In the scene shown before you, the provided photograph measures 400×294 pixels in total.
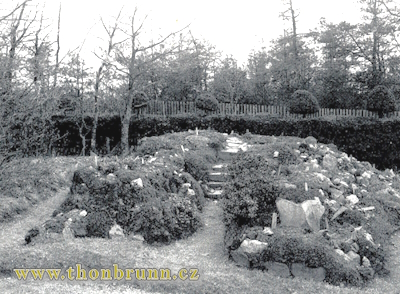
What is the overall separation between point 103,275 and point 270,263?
7.20 ft

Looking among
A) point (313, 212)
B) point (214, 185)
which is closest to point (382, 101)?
point (214, 185)

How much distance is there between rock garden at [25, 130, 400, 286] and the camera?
244 inches

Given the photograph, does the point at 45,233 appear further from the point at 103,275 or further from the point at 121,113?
the point at 121,113

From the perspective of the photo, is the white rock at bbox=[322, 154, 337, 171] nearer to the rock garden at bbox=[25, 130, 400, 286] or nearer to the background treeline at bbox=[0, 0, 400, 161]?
the rock garden at bbox=[25, 130, 400, 286]

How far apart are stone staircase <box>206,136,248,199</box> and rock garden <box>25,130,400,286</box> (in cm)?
5

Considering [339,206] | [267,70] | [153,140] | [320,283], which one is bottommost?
[320,283]

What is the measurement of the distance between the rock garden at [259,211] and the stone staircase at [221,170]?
5 centimetres

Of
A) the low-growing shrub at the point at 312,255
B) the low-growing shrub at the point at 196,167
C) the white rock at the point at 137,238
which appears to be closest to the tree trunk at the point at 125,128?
the low-growing shrub at the point at 196,167

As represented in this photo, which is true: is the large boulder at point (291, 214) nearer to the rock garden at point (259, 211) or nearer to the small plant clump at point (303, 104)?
the rock garden at point (259, 211)

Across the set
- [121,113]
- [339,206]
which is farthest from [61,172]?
[339,206]

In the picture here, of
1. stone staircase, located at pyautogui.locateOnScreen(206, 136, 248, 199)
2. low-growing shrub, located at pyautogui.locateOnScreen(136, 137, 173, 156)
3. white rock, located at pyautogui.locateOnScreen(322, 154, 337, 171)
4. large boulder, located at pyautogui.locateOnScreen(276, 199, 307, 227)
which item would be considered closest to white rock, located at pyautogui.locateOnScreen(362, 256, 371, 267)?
large boulder, located at pyautogui.locateOnScreen(276, 199, 307, 227)

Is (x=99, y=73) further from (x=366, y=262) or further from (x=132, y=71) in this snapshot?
(x=366, y=262)

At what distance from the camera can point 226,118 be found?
1597 cm

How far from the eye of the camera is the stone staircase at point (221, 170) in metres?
9.75
